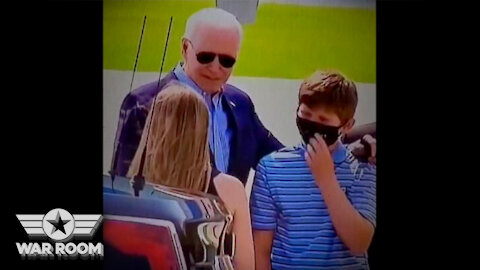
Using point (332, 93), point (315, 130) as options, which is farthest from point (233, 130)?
point (332, 93)

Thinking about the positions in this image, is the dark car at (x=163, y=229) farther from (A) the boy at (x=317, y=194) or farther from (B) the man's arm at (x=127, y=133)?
(A) the boy at (x=317, y=194)

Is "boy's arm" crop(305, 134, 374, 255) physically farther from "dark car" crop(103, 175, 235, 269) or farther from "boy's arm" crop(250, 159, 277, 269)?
"dark car" crop(103, 175, 235, 269)

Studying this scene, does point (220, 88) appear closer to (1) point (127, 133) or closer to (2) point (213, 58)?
(2) point (213, 58)

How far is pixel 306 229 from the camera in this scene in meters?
3.33

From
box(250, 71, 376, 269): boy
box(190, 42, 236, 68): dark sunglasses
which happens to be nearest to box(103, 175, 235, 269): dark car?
box(250, 71, 376, 269): boy

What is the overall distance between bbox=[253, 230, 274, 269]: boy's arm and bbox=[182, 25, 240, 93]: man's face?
0.60m

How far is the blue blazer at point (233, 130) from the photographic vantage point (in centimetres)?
322

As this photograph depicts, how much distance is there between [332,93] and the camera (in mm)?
3389

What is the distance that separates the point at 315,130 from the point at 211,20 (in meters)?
0.61

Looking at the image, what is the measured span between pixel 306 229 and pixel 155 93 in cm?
81
